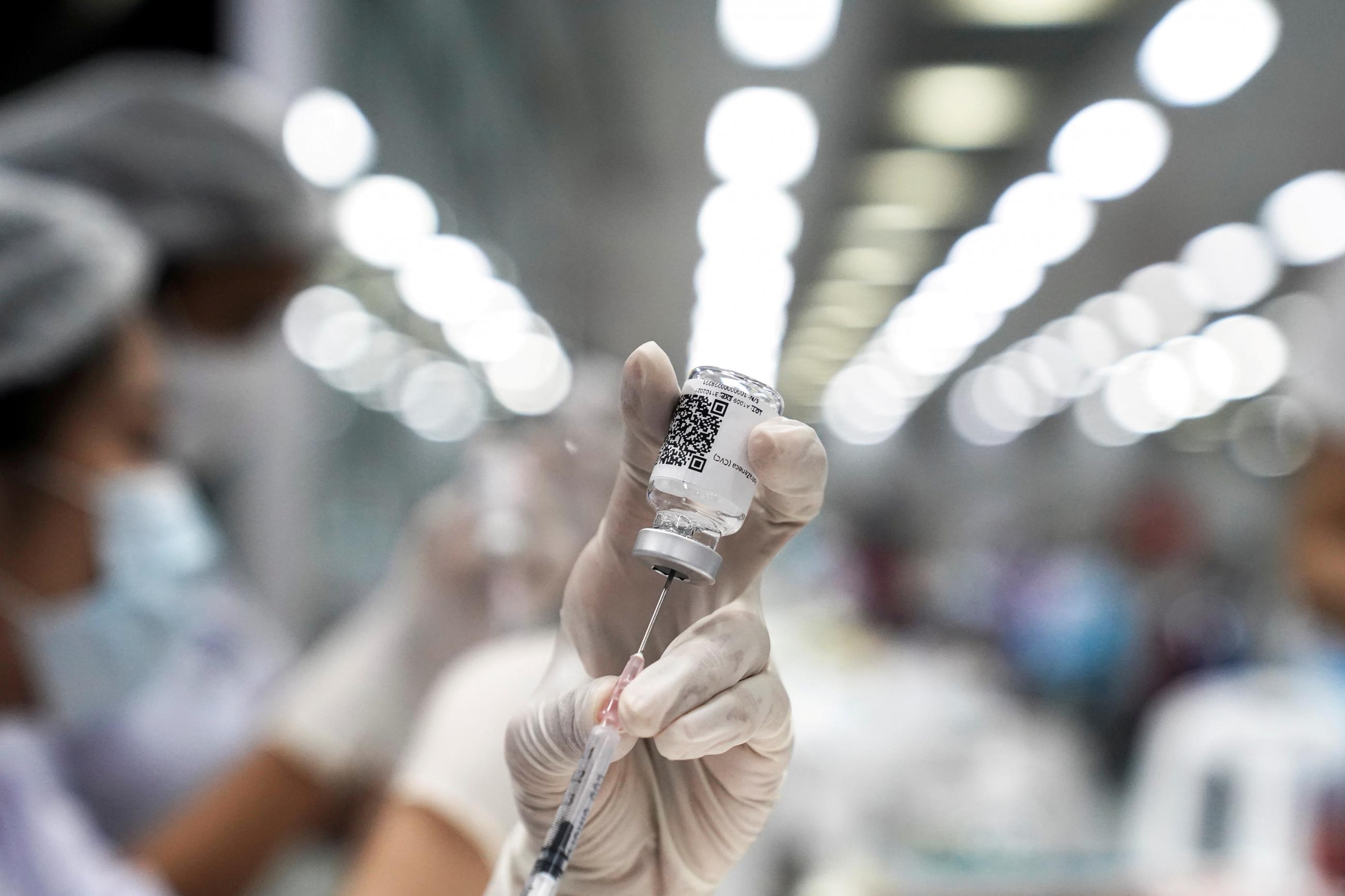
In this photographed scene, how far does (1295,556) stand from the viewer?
145cm

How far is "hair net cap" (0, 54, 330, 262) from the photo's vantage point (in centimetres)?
127

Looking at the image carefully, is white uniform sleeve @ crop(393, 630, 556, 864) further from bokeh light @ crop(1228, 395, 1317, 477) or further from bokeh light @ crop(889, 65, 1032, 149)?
bokeh light @ crop(1228, 395, 1317, 477)

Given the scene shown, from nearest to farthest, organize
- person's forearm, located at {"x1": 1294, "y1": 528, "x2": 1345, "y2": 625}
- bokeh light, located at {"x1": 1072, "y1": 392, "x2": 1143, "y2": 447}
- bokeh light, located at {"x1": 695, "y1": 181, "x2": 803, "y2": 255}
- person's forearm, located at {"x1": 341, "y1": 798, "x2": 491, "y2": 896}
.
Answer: person's forearm, located at {"x1": 341, "y1": 798, "x2": 491, "y2": 896} < bokeh light, located at {"x1": 695, "y1": 181, "x2": 803, "y2": 255} < person's forearm, located at {"x1": 1294, "y1": 528, "x2": 1345, "y2": 625} < bokeh light, located at {"x1": 1072, "y1": 392, "x2": 1143, "y2": 447}

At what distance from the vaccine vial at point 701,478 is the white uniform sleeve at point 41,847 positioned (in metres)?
1.21

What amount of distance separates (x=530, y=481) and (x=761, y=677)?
1.48 ft

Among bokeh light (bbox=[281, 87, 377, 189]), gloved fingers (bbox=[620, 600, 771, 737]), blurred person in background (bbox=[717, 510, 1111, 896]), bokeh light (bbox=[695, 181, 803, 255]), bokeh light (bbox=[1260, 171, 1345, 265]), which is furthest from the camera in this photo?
bokeh light (bbox=[281, 87, 377, 189])

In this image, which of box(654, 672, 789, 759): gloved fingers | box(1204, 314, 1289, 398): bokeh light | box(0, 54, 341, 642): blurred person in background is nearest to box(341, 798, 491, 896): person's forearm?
box(654, 672, 789, 759): gloved fingers

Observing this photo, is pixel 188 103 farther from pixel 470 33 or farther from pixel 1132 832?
pixel 1132 832

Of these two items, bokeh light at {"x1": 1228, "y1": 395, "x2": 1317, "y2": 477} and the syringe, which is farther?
bokeh light at {"x1": 1228, "y1": 395, "x2": 1317, "y2": 477}

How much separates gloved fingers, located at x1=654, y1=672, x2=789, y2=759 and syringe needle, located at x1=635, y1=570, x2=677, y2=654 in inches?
1.1

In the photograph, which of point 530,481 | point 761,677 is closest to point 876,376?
point 530,481

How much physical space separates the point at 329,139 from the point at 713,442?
2.10m

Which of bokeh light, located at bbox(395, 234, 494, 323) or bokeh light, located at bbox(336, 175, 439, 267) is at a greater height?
bokeh light, located at bbox(336, 175, 439, 267)

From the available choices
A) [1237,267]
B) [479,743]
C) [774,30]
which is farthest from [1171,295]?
[479,743]
